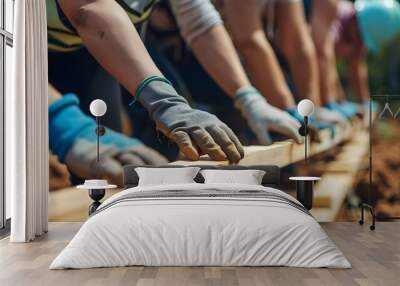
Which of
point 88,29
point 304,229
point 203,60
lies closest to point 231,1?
point 203,60

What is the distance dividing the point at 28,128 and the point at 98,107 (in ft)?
3.97

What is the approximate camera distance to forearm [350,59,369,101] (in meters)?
8.23

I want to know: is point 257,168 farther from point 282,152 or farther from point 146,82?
point 146,82

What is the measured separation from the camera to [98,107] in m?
7.75

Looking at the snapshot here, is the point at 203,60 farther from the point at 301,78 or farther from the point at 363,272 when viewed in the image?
the point at 363,272

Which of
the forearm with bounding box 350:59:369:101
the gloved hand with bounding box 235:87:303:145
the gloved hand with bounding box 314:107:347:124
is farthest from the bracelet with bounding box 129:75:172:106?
the forearm with bounding box 350:59:369:101

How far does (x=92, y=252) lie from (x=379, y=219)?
15.1 ft

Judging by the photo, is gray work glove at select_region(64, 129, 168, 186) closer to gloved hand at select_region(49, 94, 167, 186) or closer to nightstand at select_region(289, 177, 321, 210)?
gloved hand at select_region(49, 94, 167, 186)

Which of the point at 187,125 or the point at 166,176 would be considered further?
the point at 187,125

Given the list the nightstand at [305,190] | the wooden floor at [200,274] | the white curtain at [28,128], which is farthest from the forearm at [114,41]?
the wooden floor at [200,274]

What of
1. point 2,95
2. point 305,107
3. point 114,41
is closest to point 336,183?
point 305,107

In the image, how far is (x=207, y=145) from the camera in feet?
26.4

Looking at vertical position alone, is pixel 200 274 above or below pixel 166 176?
below

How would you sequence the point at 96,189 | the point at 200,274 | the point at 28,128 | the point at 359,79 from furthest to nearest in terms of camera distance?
1. the point at 359,79
2. the point at 96,189
3. the point at 28,128
4. the point at 200,274
